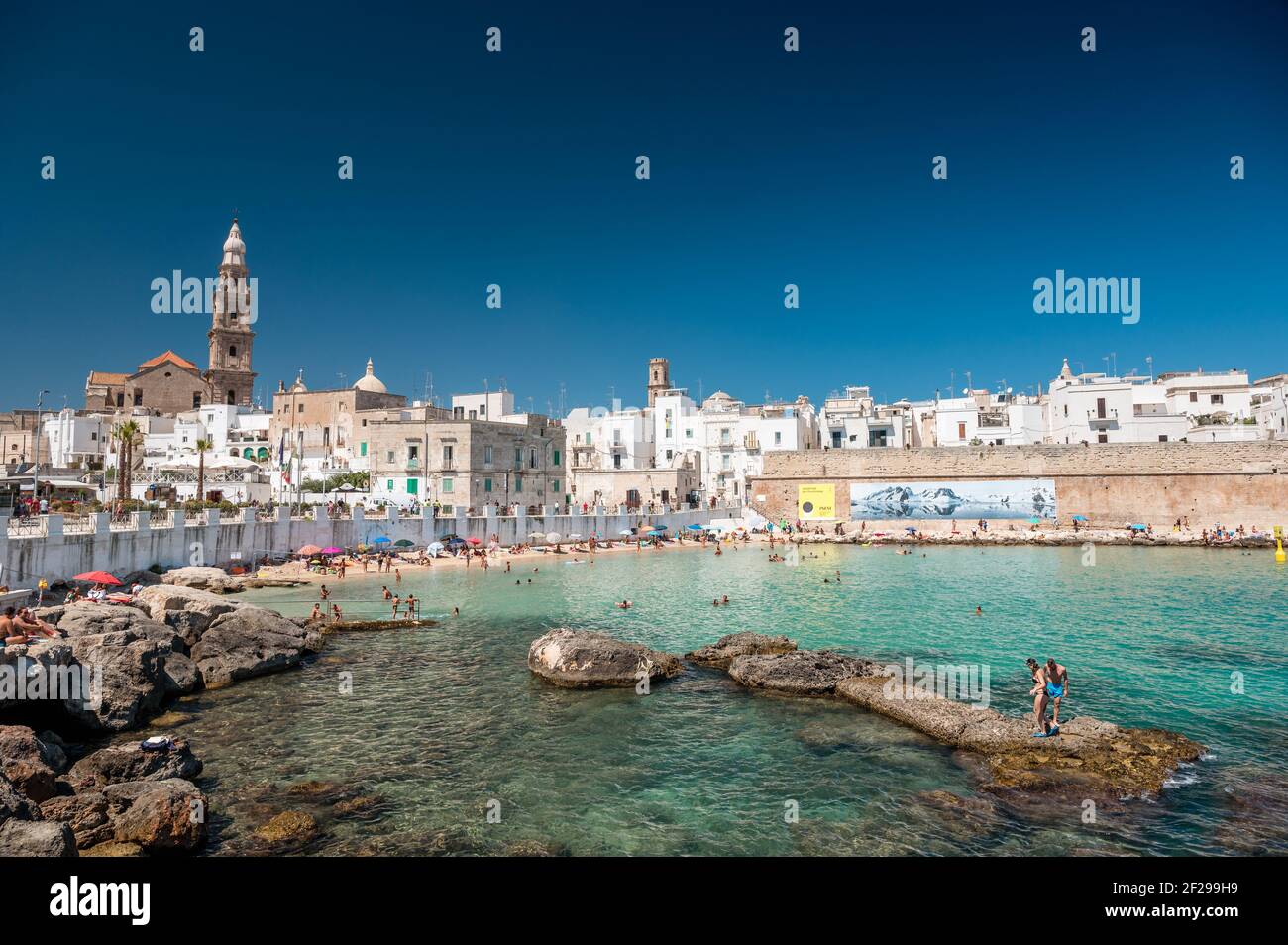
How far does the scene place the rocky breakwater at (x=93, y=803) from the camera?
802 cm

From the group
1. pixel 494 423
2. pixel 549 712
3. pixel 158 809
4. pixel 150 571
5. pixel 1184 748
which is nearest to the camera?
pixel 158 809

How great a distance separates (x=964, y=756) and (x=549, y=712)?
8017mm

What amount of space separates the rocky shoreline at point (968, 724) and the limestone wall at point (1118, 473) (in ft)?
154

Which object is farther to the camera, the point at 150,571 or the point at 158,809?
the point at 150,571

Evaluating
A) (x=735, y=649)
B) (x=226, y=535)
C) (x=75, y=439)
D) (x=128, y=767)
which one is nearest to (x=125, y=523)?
(x=226, y=535)

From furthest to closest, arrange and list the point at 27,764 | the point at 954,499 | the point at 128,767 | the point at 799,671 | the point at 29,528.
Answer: the point at 954,499
the point at 29,528
the point at 799,671
the point at 128,767
the point at 27,764

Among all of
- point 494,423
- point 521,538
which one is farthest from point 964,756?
point 494,423

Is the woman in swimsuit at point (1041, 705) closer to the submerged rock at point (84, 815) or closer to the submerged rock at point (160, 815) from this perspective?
the submerged rock at point (160, 815)

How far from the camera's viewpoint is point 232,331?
82562 millimetres

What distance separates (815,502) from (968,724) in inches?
2053

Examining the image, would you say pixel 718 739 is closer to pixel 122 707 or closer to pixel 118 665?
pixel 122 707
